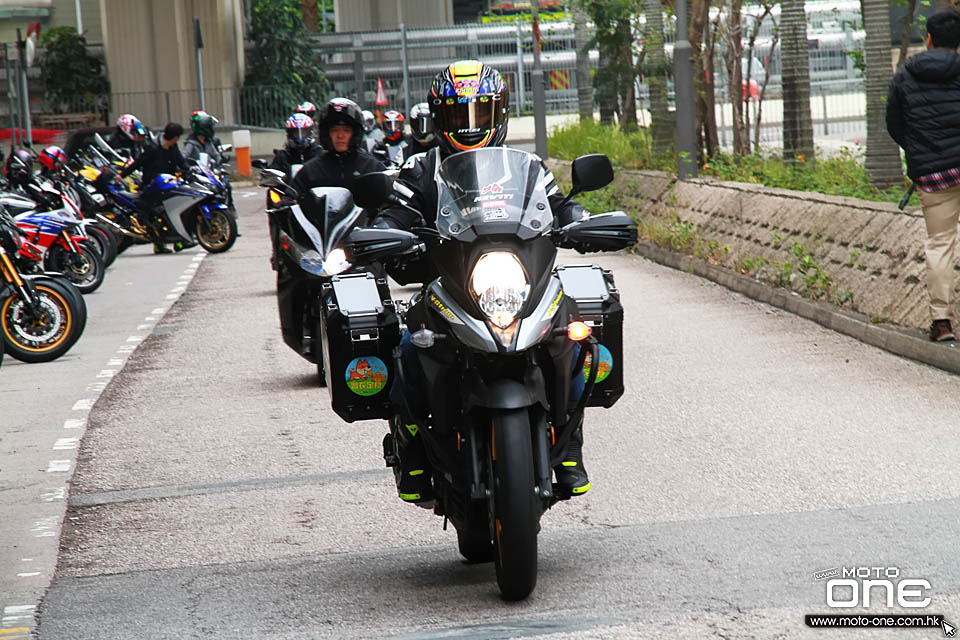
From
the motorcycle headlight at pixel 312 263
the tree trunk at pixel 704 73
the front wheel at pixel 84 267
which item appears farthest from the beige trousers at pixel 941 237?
the front wheel at pixel 84 267

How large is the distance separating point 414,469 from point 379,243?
89cm

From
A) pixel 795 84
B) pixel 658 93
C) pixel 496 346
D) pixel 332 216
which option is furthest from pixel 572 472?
pixel 658 93

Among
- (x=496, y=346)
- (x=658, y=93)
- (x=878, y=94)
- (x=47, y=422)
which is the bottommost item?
(x=47, y=422)

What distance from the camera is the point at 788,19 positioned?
19688 millimetres

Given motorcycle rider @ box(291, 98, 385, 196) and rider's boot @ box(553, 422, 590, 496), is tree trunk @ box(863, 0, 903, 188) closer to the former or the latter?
motorcycle rider @ box(291, 98, 385, 196)

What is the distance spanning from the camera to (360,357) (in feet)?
20.1

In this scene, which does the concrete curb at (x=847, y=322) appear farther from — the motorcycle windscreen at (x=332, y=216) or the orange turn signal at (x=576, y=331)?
the orange turn signal at (x=576, y=331)

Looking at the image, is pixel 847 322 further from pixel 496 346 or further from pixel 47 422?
pixel 496 346

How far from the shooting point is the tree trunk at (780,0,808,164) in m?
19.4

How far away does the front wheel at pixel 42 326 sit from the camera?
13.6 m

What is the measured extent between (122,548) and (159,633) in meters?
1.47

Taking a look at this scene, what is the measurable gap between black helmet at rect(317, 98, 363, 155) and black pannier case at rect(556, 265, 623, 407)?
18.4ft

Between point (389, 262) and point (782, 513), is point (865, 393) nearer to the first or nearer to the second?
point (782, 513)

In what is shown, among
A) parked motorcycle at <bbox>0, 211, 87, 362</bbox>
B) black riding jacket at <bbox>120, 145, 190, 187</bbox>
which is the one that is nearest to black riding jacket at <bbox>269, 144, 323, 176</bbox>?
parked motorcycle at <bbox>0, 211, 87, 362</bbox>
